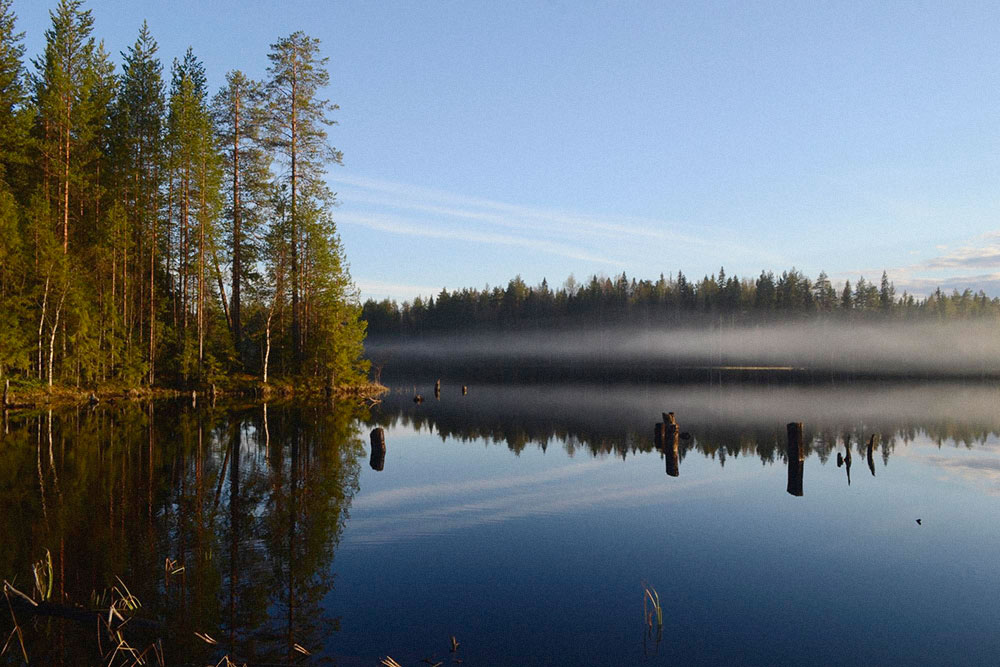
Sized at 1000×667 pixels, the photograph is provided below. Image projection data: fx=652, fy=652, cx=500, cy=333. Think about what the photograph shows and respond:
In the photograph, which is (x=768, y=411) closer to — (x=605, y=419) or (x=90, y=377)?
(x=605, y=419)

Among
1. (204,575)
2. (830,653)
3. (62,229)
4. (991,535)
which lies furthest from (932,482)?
(62,229)

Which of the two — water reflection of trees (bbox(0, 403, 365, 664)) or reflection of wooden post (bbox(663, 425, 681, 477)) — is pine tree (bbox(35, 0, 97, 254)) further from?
reflection of wooden post (bbox(663, 425, 681, 477))

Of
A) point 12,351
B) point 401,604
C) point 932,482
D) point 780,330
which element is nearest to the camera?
point 401,604

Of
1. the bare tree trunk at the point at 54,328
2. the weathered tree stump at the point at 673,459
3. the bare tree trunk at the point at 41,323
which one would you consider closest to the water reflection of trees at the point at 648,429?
the weathered tree stump at the point at 673,459

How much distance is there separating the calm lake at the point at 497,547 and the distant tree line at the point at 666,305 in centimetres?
12916

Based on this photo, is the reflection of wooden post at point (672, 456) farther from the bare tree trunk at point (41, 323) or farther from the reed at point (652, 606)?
the bare tree trunk at point (41, 323)

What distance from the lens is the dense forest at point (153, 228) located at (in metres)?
36.1

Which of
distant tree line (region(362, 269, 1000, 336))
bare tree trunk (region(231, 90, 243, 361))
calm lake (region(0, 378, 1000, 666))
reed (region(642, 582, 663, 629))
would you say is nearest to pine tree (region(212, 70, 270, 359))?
bare tree trunk (region(231, 90, 243, 361))

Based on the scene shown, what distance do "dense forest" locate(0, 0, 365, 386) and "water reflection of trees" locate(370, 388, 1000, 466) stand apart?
11396mm

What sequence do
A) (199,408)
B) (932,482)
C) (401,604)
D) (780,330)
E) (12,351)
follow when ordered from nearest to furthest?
(401,604), (932,482), (12,351), (199,408), (780,330)

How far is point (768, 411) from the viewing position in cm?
4503

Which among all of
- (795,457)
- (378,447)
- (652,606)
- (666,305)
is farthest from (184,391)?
(666,305)

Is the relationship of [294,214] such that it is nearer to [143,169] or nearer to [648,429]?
[143,169]

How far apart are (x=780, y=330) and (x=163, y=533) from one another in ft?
500
